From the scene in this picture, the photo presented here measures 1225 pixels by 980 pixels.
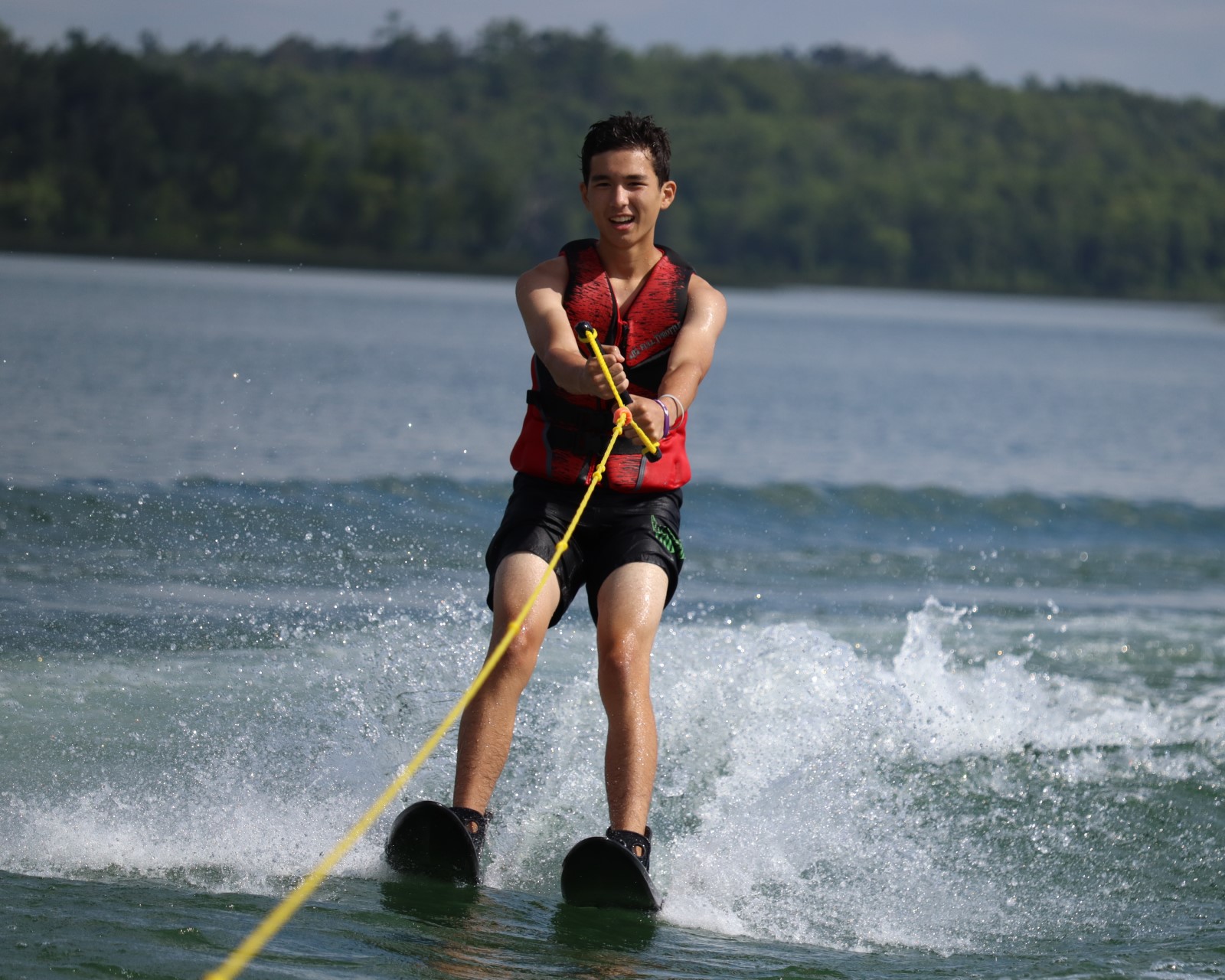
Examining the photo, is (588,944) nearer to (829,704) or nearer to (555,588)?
(555,588)

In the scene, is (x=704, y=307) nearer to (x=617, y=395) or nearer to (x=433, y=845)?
(x=617, y=395)

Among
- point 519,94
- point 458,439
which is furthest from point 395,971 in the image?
point 519,94

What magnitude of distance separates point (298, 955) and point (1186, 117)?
154m

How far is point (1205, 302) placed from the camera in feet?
347

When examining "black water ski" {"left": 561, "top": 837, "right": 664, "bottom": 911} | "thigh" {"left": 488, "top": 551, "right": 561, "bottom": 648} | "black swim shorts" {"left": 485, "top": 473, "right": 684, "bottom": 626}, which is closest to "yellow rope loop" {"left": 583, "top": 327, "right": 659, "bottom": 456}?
"black swim shorts" {"left": 485, "top": 473, "right": 684, "bottom": 626}

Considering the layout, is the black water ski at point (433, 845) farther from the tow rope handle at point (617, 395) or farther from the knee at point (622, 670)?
the tow rope handle at point (617, 395)

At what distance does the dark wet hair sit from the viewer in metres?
4.09

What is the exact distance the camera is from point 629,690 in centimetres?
392

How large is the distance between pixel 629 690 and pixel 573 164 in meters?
93.4

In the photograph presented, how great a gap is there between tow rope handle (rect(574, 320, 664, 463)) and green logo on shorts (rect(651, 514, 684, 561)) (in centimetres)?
17

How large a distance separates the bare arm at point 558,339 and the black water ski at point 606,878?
109cm

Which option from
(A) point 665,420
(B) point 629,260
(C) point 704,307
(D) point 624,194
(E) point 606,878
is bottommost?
(E) point 606,878

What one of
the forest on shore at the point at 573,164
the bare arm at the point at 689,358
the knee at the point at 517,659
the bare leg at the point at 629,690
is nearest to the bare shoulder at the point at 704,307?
the bare arm at the point at 689,358

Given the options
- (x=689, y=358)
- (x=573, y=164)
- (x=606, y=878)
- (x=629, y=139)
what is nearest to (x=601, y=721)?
(x=606, y=878)
